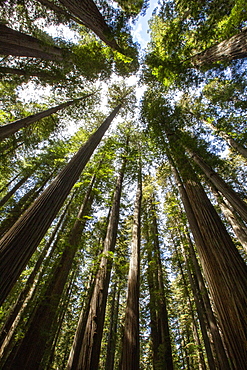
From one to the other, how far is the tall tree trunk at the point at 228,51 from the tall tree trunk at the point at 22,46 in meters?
4.71

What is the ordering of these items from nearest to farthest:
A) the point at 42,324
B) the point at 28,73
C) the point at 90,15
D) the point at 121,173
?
1. the point at 42,324
2. the point at 90,15
3. the point at 28,73
4. the point at 121,173

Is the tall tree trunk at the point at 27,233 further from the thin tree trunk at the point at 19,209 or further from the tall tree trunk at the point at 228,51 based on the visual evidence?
the thin tree trunk at the point at 19,209

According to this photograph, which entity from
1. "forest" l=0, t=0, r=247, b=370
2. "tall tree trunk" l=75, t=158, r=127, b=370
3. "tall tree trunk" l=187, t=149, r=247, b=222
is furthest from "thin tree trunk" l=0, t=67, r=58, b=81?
"tall tree trunk" l=75, t=158, r=127, b=370

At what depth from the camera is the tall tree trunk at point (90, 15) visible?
3.50 m

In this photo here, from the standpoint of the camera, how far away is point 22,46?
181 inches

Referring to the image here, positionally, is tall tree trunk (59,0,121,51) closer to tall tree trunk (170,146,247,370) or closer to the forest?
the forest

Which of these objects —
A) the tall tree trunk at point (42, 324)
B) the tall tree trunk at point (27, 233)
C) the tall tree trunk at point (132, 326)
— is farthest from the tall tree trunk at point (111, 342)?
the tall tree trunk at point (27, 233)

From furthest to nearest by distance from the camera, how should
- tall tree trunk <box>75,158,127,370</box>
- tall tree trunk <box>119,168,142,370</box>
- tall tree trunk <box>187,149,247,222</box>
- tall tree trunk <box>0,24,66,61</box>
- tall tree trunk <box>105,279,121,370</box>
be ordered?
tall tree trunk <box>105,279,121,370</box> < tall tree trunk <box>0,24,66,61</box> < tall tree trunk <box>119,168,142,370</box> < tall tree trunk <box>187,149,247,222</box> < tall tree trunk <box>75,158,127,370</box>

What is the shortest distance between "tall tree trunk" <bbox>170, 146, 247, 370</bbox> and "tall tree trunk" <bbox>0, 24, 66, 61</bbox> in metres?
6.16

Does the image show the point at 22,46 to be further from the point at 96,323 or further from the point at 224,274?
the point at 96,323

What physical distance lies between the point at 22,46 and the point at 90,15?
91.8 inches

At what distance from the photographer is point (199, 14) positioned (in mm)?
3701

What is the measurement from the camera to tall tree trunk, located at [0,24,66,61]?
412 cm

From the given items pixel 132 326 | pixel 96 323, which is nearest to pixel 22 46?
pixel 96 323
